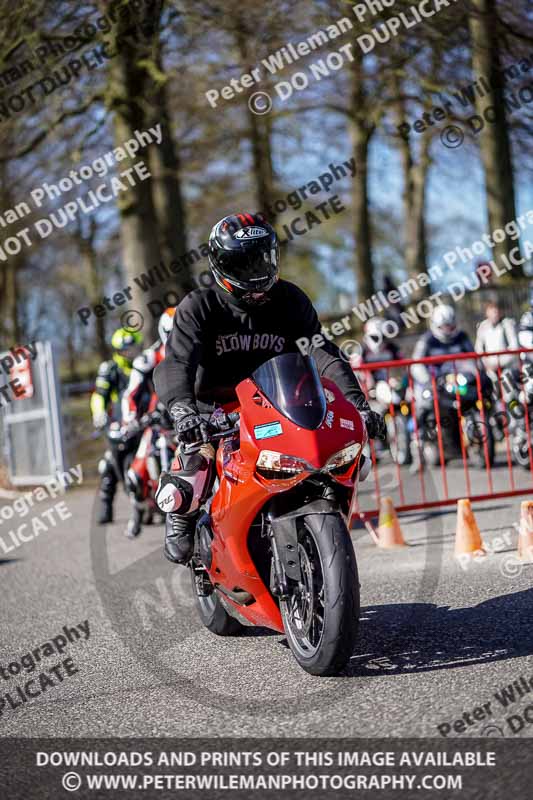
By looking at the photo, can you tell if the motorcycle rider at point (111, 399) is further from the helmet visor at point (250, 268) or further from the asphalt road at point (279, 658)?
the helmet visor at point (250, 268)

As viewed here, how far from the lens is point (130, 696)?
189 inches

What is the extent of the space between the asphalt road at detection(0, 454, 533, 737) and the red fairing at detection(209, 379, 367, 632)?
1.37ft

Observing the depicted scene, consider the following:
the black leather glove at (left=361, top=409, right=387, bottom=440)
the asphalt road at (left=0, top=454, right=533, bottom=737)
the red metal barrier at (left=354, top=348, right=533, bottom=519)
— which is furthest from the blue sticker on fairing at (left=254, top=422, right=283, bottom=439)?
the red metal barrier at (left=354, top=348, right=533, bottom=519)

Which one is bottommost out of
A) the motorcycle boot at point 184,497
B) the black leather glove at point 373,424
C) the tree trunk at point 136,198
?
the motorcycle boot at point 184,497

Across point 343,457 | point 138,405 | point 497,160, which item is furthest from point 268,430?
point 497,160

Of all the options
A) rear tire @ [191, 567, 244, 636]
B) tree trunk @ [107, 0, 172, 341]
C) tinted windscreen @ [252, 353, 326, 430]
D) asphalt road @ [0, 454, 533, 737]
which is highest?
tree trunk @ [107, 0, 172, 341]

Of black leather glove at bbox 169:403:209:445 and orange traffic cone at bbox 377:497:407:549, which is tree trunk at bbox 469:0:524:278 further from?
black leather glove at bbox 169:403:209:445

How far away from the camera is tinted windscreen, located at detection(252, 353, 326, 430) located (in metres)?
4.61

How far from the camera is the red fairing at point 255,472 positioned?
15.0 feet

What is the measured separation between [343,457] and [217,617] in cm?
160

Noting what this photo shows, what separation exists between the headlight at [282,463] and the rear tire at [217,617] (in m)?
1.30

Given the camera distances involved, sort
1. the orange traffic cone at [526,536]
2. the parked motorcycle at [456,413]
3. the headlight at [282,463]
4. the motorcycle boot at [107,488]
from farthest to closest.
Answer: the parked motorcycle at [456,413] < the motorcycle boot at [107,488] < the orange traffic cone at [526,536] < the headlight at [282,463]

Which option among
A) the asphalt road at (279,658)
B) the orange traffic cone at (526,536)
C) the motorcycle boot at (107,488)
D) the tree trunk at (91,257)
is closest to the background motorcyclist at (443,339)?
the motorcycle boot at (107,488)

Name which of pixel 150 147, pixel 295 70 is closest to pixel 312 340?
pixel 150 147
